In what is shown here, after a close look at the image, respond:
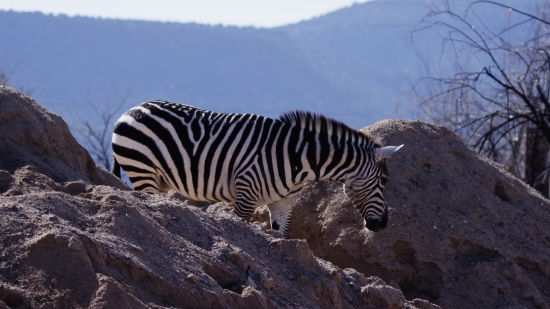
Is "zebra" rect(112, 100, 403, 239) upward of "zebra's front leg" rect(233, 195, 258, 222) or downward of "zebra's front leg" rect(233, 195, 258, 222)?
upward

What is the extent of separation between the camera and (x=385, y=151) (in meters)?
8.95

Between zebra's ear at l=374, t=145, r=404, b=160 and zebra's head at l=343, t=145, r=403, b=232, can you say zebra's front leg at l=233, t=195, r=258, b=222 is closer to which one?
zebra's head at l=343, t=145, r=403, b=232

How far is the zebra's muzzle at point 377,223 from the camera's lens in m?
8.62

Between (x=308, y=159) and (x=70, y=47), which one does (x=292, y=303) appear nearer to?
(x=308, y=159)

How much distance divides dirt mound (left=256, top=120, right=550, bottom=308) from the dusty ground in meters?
0.02

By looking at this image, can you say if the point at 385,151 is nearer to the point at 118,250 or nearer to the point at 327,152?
the point at 327,152

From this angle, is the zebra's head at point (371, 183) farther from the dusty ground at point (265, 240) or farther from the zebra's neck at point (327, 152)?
the dusty ground at point (265, 240)

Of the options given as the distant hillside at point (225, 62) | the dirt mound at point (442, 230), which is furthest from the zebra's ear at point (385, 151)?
the distant hillside at point (225, 62)

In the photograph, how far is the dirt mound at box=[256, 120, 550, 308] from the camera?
8.23 meters

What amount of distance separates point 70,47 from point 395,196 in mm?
97707

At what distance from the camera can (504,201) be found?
9.70 m

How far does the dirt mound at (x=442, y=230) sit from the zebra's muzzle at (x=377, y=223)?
0.34 ft

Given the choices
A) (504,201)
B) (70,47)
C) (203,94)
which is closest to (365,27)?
(203,94)

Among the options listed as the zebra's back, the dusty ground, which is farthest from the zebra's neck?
the dusty ground
